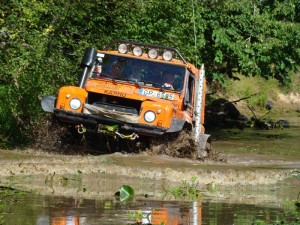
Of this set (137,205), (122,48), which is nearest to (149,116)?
(122,48)

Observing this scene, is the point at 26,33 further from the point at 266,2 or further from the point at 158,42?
the point at 266,2

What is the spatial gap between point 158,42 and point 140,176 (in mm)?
8281

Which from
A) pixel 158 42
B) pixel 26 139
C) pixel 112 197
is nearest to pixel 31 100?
pixel 26 139

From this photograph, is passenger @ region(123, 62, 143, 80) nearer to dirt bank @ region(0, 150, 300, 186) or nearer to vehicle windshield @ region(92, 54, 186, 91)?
vehicle windshield @ region(92, 54, 186, 91)

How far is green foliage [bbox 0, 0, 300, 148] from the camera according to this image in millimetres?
17062

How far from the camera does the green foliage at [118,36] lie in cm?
1706

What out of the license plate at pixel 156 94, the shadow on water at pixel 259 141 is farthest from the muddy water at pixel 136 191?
the shadow on water at pixel 259 141

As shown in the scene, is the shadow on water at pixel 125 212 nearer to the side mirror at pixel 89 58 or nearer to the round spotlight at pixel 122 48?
the side mirror at pixel 89 58

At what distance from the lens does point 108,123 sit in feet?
48.6

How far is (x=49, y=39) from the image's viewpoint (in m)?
17.8

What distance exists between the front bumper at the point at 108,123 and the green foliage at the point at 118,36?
1938 mm

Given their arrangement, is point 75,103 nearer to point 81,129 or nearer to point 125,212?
point 81,129

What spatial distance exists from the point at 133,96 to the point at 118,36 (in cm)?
446

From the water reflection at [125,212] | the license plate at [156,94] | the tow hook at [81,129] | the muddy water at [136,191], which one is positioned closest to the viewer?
the water reflection at [125,212]
